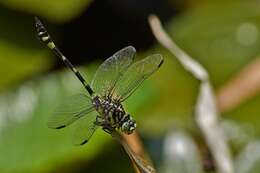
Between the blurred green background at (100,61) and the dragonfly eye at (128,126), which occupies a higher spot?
the dragonfly eye at (128,126)

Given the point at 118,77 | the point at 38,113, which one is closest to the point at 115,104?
the point at 118,77

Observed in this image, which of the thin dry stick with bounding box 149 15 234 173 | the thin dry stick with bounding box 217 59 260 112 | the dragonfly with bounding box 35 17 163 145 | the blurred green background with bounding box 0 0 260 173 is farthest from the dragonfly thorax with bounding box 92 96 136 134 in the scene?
the thin dry stick with bounding box 217 59 260 112

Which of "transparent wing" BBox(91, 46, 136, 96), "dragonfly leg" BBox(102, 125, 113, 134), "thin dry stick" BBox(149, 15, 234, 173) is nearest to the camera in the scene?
"dragonfly leg" BBox(102, 125, 113, 134)

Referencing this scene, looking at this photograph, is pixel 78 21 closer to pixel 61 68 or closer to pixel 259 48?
pixel 61 68

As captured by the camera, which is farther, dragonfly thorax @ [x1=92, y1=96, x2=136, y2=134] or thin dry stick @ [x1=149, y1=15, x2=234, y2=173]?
thin dry stick @ [x1=149, y1=15, x2=234, y2=173]

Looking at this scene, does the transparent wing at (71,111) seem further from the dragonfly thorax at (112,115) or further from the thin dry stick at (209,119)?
the thin dry stick at (209,119)

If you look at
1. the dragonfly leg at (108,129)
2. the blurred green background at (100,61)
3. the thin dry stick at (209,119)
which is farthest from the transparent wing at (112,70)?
the blurred green background at (100,61)

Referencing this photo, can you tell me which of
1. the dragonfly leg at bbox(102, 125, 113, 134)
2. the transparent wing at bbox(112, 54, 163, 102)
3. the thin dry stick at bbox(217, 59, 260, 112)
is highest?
the dragonfly leg at bbox(102, 125, 113, 134)

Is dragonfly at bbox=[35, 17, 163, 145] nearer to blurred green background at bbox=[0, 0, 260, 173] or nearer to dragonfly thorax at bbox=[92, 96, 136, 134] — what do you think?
dragonfly thorax at bbox=[92, 96, 136, 134]
